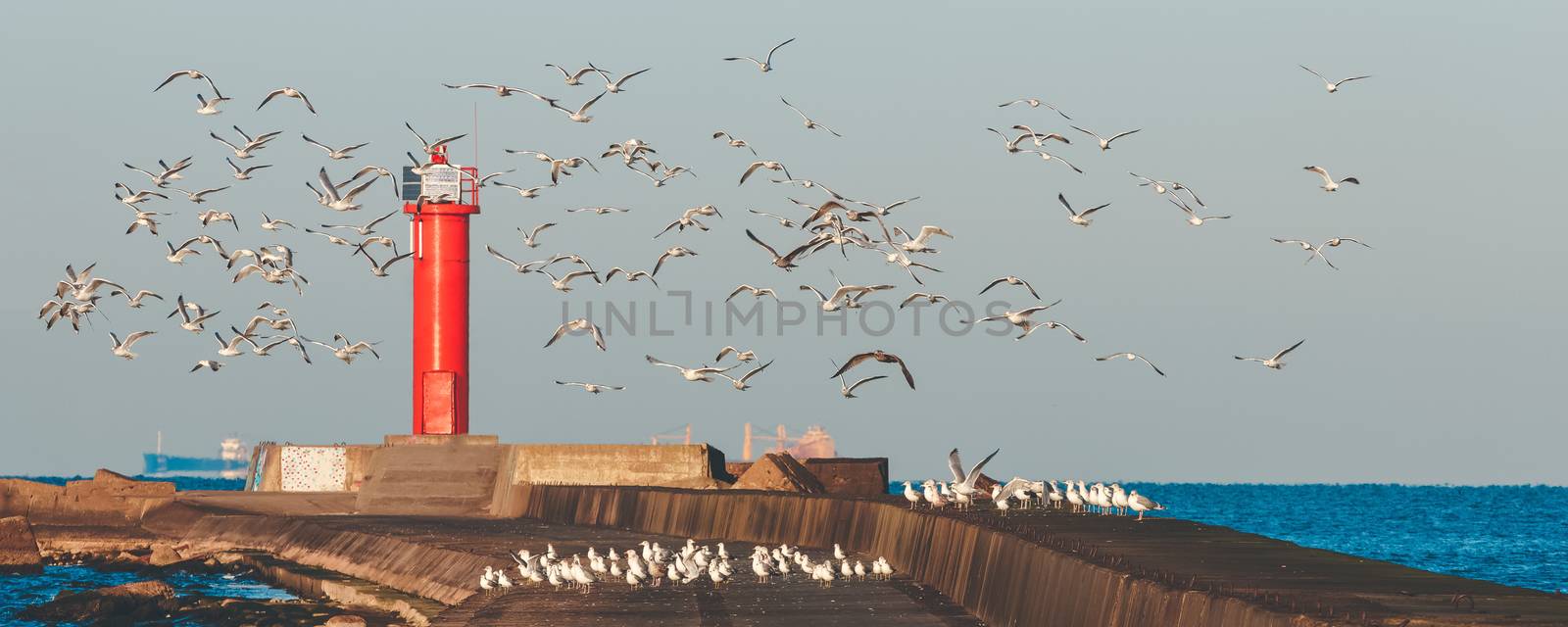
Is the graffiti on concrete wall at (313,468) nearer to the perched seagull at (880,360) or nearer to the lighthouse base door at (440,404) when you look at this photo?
the lighthouse base door at (440,404)

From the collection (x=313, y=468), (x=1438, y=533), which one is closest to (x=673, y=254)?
(x=313, y=468)

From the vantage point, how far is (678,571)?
26.2 meters

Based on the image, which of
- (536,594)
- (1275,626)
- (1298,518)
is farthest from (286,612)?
(1298,518)

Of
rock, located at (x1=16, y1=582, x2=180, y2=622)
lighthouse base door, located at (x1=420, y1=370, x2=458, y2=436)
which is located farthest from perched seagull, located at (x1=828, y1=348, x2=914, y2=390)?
lighthouse base door, located at (x1=420, y1=370, x2=458, y2=436)

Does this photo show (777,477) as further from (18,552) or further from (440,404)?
(18,552)

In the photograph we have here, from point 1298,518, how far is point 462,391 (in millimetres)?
75272

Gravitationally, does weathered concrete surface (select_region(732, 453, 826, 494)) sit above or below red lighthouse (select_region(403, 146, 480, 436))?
below

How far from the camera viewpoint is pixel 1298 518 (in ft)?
384

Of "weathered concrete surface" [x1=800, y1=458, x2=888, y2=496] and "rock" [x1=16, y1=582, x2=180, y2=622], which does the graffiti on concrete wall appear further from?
"rock" [x1=16, y1=582, x2=180, y2=622]

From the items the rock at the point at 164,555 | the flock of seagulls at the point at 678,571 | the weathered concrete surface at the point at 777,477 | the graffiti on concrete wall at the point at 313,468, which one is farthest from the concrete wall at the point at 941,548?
the graffiti on concrete wall at the point at 313,468

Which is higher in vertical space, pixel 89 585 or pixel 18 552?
pixel 18 552

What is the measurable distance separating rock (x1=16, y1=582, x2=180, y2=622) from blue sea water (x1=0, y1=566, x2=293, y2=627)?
1.51 ft

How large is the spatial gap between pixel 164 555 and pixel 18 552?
3153mm

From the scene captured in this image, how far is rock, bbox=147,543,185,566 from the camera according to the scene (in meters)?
45.5
